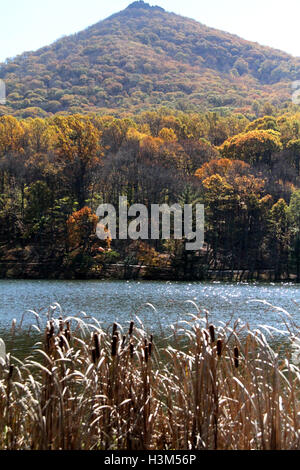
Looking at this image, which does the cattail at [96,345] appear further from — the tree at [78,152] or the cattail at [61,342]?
the tree at [78,152]

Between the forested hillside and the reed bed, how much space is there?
47307mm

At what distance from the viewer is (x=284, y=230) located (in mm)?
57469

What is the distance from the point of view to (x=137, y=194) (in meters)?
60.1

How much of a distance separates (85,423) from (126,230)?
51.6 metres

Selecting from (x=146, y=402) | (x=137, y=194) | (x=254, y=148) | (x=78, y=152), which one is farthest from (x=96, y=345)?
(x=254, y=148)

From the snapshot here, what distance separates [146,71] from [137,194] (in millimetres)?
99024

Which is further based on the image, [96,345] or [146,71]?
[146,71]

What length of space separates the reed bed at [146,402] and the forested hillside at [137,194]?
4731cm

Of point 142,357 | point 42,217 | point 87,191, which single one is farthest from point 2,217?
point 142,357

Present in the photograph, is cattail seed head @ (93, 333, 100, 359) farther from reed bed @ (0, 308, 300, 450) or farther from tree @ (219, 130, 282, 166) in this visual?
tree @ (219, 130, 282, 166)

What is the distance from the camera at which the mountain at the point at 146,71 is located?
12219cm

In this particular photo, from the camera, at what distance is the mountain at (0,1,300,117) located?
122 m

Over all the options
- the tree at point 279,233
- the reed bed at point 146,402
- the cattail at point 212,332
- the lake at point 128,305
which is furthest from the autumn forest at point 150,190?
the cattail at point 212,332

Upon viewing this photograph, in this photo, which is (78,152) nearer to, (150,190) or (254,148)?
(150,190)
